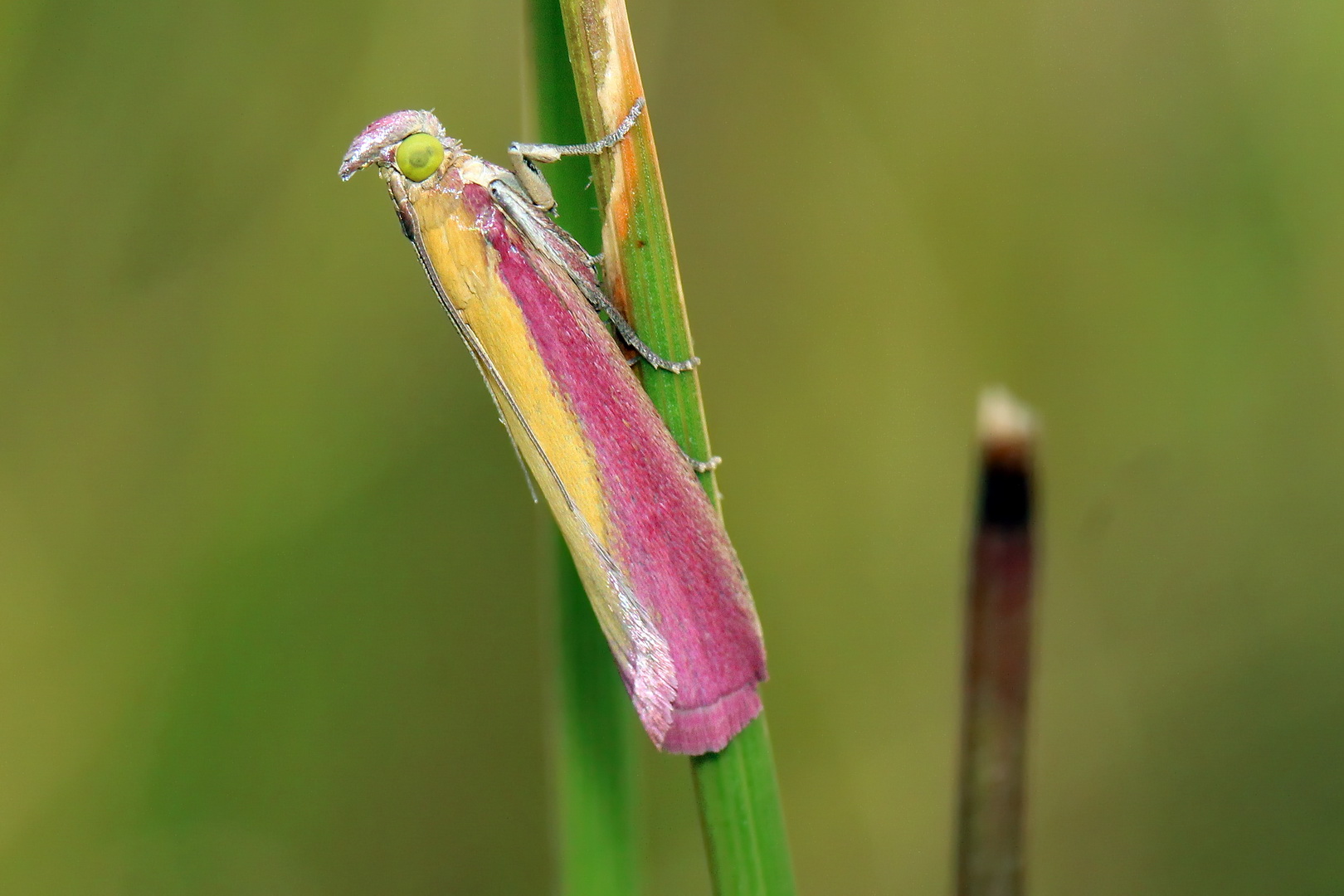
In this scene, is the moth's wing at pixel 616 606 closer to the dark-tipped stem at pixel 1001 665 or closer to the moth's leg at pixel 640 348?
the moth's leg at pixel 640 348

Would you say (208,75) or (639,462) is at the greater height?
(208,75)

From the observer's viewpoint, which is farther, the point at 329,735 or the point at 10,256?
the point at 329,735

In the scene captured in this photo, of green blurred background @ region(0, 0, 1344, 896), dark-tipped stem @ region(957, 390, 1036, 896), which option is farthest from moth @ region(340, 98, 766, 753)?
green blurred background @ region(0, 0, 1344, 896)

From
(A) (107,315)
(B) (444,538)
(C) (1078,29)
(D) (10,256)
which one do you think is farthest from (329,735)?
(C) (1078,29)

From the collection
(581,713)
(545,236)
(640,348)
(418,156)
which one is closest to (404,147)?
(418,156)

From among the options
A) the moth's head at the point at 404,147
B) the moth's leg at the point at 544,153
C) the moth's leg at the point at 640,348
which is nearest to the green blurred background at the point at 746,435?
the moth's head at the point at 404,147

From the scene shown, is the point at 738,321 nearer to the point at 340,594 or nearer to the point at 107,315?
the point at 340,594
